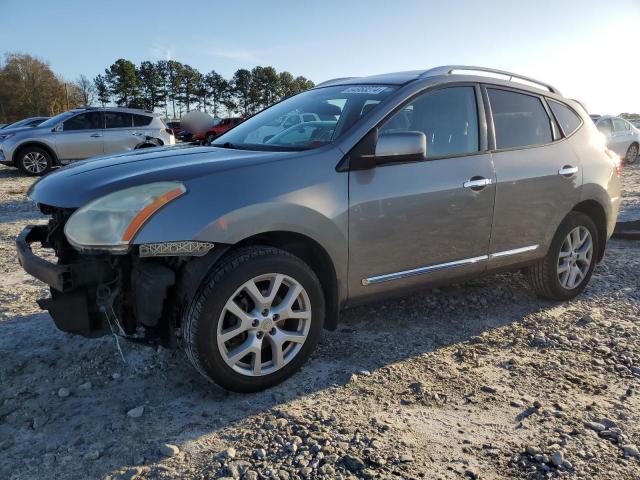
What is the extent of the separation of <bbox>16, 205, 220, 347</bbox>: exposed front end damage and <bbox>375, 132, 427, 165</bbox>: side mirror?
112 centimetres

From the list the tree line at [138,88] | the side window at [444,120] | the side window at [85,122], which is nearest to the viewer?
the side window at [444,120]

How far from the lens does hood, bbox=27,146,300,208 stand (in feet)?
8.25

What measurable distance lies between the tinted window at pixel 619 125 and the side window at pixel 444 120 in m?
13.0

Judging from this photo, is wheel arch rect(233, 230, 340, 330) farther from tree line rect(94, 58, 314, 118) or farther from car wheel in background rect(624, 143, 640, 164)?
tree line rect(94, 58, 314, 118)

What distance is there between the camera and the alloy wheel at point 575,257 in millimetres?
4172

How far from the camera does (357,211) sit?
291 cm

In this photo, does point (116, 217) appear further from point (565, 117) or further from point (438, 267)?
point (565, 117)

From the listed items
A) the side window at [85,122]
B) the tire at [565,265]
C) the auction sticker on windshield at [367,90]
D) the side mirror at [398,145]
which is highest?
the side window at [85,122]

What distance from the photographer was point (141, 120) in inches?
508

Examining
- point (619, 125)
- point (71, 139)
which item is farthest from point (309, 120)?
point (619, 125)

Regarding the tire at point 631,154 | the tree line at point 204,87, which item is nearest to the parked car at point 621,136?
the tire at point 631,154

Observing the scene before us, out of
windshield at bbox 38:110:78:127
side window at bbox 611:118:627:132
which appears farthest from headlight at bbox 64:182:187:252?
side window at bbox 611:118:627:132

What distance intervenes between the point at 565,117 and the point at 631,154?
1392 centimetres

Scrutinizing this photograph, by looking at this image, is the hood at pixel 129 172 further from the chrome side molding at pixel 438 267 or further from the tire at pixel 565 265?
the tire at pixel 565 265
